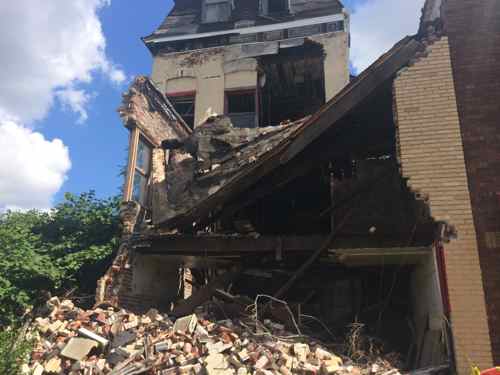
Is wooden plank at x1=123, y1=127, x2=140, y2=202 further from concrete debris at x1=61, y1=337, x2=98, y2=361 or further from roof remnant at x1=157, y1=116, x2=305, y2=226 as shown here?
concrete debris at x1=61, y1=337, x2=98, y2=361

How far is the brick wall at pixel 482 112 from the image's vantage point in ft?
18.4

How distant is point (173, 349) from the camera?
5.90 m

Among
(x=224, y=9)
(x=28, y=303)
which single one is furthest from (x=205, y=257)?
(x=224, y=9)

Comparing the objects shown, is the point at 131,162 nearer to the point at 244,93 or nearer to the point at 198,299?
the point at 198,299

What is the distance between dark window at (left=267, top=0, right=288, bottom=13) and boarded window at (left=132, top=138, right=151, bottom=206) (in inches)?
422

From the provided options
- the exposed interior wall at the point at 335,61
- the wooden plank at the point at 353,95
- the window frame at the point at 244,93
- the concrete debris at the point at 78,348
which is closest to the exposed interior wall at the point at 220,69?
the exposed interior wall at the point at 335,61

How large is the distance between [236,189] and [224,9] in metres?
13.4

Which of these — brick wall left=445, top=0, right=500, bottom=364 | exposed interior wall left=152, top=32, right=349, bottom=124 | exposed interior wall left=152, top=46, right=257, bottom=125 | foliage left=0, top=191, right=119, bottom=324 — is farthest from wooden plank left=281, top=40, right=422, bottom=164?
exposed interior wall left=152, top=46, right=257, bottom=125

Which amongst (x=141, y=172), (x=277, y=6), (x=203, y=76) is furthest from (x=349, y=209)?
(x=277, y=6)

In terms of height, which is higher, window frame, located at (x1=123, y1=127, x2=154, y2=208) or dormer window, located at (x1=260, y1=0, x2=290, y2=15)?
dormer window, located at (x1=260, y1=0, x2=290, y2=15)

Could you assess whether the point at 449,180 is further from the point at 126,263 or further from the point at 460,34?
the point at 126,263

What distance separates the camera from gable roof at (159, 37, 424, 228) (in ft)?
22.6

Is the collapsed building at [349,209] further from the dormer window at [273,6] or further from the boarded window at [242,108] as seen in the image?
the dormer window at [273,6]

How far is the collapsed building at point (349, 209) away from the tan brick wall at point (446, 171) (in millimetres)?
16
